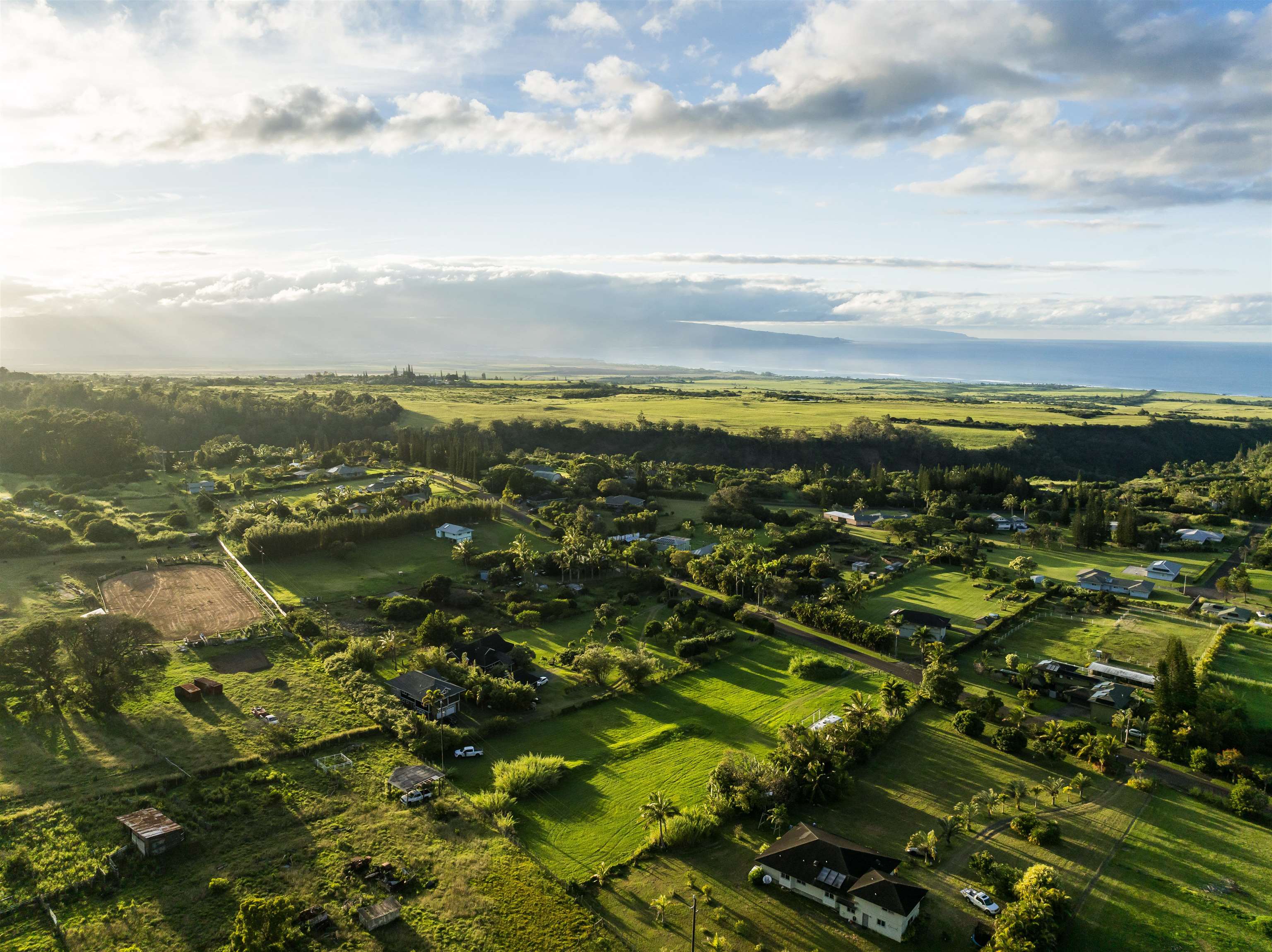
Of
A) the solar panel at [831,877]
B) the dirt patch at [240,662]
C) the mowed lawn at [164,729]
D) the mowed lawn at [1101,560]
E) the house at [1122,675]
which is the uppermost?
the mowed lawn at [1101,560]

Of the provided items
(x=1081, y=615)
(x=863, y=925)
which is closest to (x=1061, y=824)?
(x=863, y=925)

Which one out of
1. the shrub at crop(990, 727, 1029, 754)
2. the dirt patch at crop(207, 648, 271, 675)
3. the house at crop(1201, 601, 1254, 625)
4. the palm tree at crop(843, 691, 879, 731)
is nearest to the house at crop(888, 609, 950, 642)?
the palm tree at crop(843, 691, 879, 731)

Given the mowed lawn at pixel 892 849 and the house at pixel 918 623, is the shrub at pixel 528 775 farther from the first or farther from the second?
the house at pixel 918 623

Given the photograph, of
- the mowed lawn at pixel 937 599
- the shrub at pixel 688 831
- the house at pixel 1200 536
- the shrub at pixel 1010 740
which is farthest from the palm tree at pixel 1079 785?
the house at pixel 1200 536

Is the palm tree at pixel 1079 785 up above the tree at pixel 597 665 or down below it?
below

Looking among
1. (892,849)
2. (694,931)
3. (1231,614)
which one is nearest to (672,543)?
(892,849)

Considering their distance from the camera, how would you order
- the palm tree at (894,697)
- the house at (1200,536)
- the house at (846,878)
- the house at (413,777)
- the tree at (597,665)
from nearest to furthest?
the house at (846,878) < the house at (413,777) < the palm tree at (894,697) < the tree at (597,665) < the house at (1200,536)

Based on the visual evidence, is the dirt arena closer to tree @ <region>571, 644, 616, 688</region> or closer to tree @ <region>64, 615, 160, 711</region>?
tree @ <region>64, 615, 160, 711</region>
